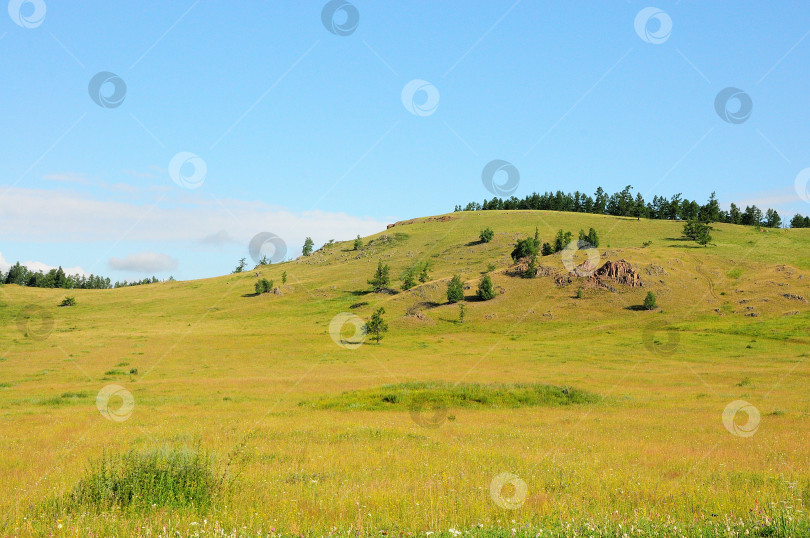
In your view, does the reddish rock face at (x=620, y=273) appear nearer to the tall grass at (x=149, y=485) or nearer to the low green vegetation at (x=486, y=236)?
the low green vegetation at (x=486, y=236)

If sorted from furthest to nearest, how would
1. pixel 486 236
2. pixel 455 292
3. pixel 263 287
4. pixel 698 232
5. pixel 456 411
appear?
pixel 486 236
pixel 263 287
pixel 698 232
pixel 455 292
pixel 456 411

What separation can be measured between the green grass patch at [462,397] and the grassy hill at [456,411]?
193mm

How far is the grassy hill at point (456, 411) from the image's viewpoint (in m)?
9.52

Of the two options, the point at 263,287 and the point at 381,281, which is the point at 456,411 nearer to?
the point at 381,281

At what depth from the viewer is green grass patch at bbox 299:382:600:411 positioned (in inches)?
1224

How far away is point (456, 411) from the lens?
29328 millimetres

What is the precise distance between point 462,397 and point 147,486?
24.6 metres

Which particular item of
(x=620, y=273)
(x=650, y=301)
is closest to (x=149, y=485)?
(x=650, y=301)

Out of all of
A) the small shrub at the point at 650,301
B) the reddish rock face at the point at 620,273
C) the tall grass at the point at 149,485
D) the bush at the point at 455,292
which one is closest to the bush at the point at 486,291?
the bush at the point at 455,292

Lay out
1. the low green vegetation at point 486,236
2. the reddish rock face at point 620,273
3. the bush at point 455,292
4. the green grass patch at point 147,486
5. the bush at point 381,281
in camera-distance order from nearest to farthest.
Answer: the green grass patch at point 147,486 < the reddish rock face at point 620,273 < the bush at point 455,292 < the bush at point 381,281 < the low green vegetation at point 486,236

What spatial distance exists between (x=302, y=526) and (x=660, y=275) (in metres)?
112

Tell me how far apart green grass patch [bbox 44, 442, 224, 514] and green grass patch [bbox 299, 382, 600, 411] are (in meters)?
19.9

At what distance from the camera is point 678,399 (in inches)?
1332

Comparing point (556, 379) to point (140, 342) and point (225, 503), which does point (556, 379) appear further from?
point (140, 342)
